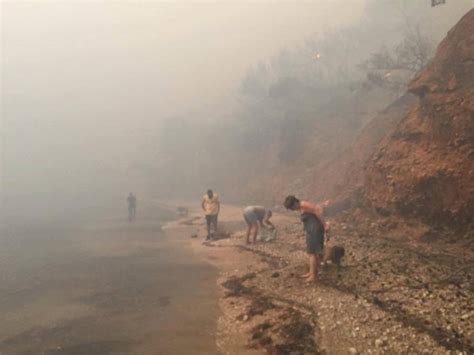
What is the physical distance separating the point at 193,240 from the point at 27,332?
9.90m

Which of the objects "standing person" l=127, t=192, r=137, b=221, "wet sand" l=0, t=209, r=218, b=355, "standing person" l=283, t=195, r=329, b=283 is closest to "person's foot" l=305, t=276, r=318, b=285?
"standing person" l=283, t=195, r=329, b=283

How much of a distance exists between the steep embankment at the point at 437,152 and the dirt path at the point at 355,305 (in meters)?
1.74

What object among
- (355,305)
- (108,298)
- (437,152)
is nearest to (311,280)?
(355,305)

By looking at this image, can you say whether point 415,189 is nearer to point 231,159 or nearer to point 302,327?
point 302,327

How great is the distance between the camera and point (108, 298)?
33.7 ft

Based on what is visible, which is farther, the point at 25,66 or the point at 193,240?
the point at 25,66

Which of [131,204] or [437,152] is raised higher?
[437,152]

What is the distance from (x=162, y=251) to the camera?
16000 millimetres

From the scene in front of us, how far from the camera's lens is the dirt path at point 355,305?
6453 mm

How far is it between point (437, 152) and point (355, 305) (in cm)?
819

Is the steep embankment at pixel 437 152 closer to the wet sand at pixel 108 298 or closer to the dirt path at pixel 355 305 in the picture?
the dirt path at pixel 355 305

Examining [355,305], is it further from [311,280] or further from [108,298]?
[108,298]

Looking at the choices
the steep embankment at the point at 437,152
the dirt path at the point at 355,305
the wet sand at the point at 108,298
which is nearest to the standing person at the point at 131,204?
the wet sand at the point at 108,298

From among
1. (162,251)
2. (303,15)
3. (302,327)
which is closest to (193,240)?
(162,251)
